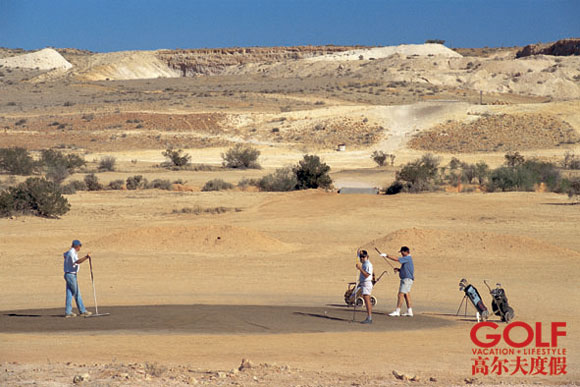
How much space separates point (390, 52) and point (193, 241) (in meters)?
132

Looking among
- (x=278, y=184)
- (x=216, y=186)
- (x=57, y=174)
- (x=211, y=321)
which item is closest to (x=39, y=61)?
(x=57, y=174)

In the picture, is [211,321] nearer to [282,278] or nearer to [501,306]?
[501,306]

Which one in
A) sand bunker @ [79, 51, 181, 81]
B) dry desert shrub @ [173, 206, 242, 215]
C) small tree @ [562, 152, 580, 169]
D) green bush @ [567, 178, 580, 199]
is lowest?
dry desert shrub @ [173, 206, 242, 215]

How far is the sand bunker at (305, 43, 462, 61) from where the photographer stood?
14975cm

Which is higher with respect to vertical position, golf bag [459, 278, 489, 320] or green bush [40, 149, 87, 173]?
green bush [40, 149, 87, 173]

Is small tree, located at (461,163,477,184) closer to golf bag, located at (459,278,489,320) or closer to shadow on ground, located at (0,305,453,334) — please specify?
shadow on ground, located at (0,305,453,334)

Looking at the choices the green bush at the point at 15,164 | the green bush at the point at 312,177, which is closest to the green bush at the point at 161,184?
the green bush at the point at 312,177

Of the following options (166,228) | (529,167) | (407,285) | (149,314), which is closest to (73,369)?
(149,314)

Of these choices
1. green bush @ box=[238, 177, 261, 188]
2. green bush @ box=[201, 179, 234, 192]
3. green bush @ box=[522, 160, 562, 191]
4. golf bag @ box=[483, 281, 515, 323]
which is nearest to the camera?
golf bag @ box=[483, 281, 515, 323]

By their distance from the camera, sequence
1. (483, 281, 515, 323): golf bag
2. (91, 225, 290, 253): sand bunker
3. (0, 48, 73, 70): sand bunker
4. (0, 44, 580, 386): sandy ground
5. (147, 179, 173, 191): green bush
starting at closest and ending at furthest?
(0, 44, 580, 386): sandy ground
(483, 281, 515, 323): golf bag
(91, 225, 290, 253): sand bunker
(147, 179, 173, 191): green bush
(0, 48, 73, 70): sand bunker

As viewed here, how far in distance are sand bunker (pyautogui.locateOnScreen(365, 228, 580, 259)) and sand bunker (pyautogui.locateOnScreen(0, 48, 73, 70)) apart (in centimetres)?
13441

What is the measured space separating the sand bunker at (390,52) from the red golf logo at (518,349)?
13492cm

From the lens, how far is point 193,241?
86.9 ft

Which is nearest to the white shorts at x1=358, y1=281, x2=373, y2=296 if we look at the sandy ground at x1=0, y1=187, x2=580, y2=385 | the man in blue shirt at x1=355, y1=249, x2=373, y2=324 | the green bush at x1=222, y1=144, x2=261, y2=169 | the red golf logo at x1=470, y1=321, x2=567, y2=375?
the man in blue shirt at x1=355, y1=249, x2=373, y2=324
